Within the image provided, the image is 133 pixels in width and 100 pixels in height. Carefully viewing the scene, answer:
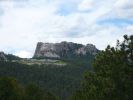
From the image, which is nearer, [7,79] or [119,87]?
[119,87]

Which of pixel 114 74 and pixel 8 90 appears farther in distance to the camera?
pixel 8 90

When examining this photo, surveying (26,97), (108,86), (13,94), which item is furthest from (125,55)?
(26,97)

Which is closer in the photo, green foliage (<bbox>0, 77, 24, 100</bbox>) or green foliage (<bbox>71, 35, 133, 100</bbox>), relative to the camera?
green foliage (<bbox>71, 35, 133, 100</bbox>)

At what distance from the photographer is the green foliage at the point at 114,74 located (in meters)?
51.1

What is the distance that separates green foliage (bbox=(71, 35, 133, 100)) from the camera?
168 ft

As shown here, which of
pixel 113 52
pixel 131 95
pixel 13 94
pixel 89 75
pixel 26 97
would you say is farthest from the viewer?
pixel 26 97

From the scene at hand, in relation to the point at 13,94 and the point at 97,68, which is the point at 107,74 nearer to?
the point at 97,68

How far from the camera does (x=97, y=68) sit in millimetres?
56812

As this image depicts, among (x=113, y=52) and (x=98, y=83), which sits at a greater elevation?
(x=113, y=52)

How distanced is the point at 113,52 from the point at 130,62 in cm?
283

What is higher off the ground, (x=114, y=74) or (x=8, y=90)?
(x=114, y=74)

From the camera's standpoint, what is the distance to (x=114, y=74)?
5197 cm

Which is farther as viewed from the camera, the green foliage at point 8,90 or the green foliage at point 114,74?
the green foliage at point 8,90

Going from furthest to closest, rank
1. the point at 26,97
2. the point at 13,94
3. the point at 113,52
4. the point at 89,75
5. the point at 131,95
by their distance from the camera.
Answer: the point at 26,97 < the point at 13,94 < the point at 89,75 < the point at 113,52 < the point at 131,95
